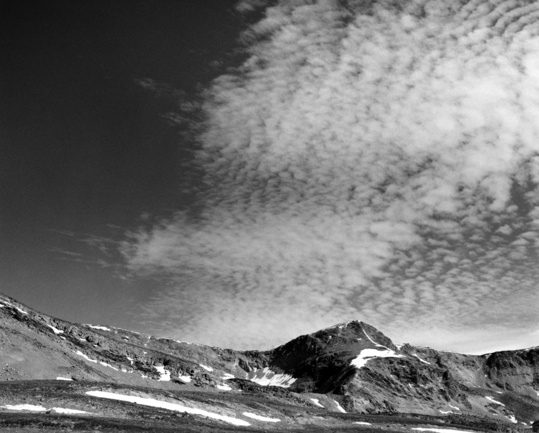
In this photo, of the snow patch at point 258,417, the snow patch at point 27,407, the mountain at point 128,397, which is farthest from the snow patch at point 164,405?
the snow patch at point 27,407

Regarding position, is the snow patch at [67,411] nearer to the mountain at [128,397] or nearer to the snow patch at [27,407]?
the mountain at [128,397]

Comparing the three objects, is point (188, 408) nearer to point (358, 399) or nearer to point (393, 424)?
point (393, 424)

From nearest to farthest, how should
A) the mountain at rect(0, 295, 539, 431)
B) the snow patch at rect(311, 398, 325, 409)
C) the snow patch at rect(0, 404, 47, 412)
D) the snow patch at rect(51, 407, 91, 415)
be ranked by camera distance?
1. the snow patch at rect(0, 404, 47, 412)
2. the snow patch at rect(51, 407, 91, 415)
3. the mountain at rect(0, 295, 539, 431)
4. the snow patch at rect(311, 398, 325, 409)

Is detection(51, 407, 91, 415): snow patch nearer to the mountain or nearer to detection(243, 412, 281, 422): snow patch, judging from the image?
the mountain

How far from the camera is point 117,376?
495ft

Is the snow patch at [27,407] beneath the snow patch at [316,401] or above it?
beneath

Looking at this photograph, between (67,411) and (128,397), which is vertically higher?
(128,397)

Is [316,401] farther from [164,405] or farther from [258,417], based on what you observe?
[164,405]

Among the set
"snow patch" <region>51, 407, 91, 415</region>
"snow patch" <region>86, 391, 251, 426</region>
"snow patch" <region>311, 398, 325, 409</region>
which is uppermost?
"snow patch" <region>311, 398, 325, 409</region>

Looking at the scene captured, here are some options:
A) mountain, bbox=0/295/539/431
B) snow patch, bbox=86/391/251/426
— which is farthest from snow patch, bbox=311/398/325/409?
snow patch, bbox=86/391/251/426

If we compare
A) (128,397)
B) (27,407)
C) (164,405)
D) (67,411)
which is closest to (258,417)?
(164,405)

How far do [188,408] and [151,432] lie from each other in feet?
75.9

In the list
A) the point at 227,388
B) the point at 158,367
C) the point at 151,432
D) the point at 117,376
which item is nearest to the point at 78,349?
the point at 117,376

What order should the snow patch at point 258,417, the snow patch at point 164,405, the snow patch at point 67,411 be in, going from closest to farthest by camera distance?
the snow patch at point 67,411 < the snow patch at point 164,405 < the snow patch at point 258,417
